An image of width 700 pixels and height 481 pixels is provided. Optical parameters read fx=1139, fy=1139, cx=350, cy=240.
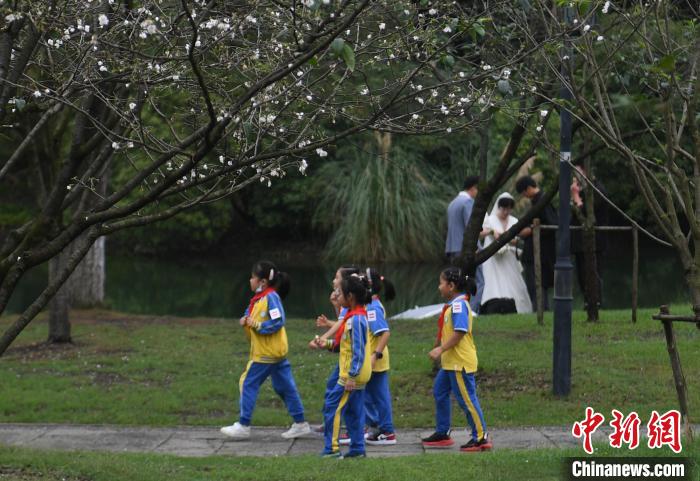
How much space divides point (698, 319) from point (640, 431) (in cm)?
330

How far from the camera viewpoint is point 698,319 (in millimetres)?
6770

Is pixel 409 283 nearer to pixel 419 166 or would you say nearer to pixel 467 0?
pixel 419 166

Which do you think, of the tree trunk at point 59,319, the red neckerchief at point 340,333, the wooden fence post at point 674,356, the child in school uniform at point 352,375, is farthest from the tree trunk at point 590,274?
the tree trunk at point 59,319

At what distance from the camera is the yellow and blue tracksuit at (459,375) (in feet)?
31.7

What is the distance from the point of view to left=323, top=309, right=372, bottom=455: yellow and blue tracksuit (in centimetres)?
926

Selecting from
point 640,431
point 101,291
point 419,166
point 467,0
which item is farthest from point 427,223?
point 640,431

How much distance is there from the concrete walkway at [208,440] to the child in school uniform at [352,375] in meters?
0.64

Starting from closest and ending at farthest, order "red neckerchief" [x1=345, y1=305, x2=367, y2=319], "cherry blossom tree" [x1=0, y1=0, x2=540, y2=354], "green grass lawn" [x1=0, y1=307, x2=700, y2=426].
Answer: "cherry blossom tree" [x1=0, y1=0, x2=540, y2=354]
"red neckerchief" [x1=345, y1=305, x2=367, y2=319]
"green grass lawn" [x1=0, y1=307, x2=700, y2=426]

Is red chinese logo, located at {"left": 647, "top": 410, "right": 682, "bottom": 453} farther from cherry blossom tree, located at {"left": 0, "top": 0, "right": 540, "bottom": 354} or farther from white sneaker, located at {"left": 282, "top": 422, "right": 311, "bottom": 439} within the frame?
white sneaker, located at {"left": 282, "top": 422, "right": 311, "bottom": 439}

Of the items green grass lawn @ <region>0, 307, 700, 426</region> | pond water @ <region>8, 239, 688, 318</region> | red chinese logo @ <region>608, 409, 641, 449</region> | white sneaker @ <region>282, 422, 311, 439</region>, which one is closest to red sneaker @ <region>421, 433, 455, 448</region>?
green grass lawn @ <region>0, 307, 700, 426</region>

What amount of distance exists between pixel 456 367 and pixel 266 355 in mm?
1951

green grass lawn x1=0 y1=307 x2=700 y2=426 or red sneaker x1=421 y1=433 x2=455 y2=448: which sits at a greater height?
green grass lawn x1=0 y1=307 x2=700 y2=426

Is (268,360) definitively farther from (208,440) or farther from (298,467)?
(298,467)

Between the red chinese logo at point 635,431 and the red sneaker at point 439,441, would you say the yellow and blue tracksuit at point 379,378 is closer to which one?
the red sneaker at point 439,441
